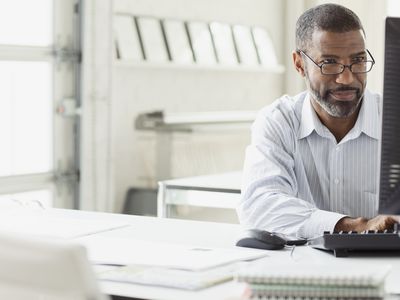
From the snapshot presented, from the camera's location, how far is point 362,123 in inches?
113

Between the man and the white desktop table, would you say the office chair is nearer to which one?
the man

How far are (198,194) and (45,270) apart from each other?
2.56 metres

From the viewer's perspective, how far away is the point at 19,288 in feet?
4.79

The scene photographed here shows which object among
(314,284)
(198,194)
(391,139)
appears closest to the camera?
(314,284)

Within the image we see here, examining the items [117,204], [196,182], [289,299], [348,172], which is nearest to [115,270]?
[289,299]

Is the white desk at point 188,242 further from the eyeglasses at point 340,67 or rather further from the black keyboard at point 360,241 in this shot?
the eyeglasses at point 340,67

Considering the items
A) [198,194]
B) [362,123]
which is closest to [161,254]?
[362,123]

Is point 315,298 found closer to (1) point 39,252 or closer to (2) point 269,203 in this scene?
(1) point 39,252

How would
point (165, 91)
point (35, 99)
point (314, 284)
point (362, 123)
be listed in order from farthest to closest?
point (165, 91) < point (35, 99) < point (362, 123) < point (314, 284)

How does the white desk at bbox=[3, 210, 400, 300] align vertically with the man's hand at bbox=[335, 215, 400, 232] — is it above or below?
below

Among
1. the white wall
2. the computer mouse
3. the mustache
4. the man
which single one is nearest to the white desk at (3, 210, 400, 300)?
the computer mouse

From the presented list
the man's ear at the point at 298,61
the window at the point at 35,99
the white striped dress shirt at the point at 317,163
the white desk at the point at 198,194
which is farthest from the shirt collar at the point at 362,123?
the window at the point at 35,99

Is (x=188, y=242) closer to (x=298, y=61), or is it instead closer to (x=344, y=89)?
(x=344, y=89)

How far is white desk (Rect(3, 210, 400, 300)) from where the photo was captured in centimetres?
190
